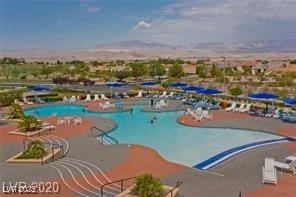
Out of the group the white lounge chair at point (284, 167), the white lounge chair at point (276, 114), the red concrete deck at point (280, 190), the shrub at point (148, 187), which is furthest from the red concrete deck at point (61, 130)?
the white lounge chair at point (276, 114)

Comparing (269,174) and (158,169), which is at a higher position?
(269,174)

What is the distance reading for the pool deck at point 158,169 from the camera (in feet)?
45.3

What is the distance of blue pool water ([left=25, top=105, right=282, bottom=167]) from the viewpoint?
19.9 meters

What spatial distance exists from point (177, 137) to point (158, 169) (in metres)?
7.35

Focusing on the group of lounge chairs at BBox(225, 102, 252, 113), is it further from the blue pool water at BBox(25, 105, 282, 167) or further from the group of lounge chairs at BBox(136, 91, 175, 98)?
the group of lounge chairs at BBox(136, 91, 175, 98)

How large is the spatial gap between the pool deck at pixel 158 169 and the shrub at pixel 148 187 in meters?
2.02

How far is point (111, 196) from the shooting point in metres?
13.2

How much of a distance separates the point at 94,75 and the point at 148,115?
34.3 metres

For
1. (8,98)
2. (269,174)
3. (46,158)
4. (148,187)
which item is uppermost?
(148,187)

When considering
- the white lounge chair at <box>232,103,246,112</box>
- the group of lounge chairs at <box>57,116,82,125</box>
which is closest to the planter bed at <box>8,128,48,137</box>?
the group of lounge chairs at <box>57,116,82,125</box>

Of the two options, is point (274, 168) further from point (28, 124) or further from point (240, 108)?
point (240, 108)

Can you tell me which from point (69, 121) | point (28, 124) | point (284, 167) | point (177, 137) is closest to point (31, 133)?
point (28, 124)

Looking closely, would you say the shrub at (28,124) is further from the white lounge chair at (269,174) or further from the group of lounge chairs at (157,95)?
the group of lounge chairs at (157,95)

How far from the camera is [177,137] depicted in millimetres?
23531
